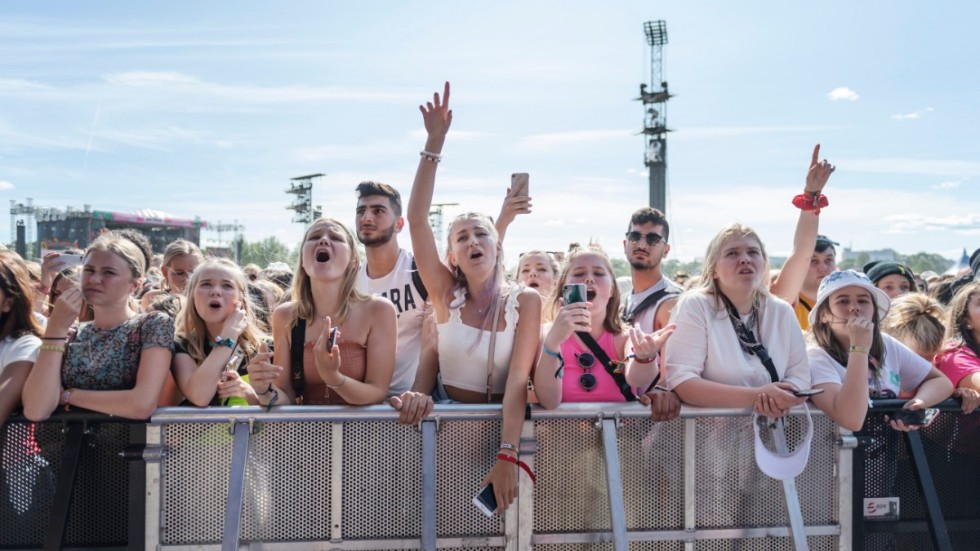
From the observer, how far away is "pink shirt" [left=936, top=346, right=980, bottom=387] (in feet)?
12.8

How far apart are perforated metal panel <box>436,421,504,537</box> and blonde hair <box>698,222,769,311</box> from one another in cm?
130

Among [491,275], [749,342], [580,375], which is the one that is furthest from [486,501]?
[749,342]

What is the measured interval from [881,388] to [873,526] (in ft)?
2.19

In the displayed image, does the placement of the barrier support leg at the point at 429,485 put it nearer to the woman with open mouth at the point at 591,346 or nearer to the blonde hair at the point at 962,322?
the woman with open mouth at the point at 591,346

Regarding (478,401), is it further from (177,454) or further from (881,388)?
(881,388)

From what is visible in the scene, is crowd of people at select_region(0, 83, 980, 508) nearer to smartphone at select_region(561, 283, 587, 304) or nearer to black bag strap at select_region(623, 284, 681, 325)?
smartphone at select_region(561, 283, 587, 304)

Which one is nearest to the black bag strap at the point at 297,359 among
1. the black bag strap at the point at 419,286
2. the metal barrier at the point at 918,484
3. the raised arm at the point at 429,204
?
the raised arm at the point at 429,204

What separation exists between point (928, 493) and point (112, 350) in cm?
377

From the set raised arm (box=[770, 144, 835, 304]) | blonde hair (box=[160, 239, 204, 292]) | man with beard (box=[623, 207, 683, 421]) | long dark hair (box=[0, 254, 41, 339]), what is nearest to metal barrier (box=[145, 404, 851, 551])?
long dark hair (box=[0, 254, 41, 339])

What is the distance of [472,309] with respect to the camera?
11.6ft

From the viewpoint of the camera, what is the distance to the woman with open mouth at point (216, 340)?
127 inches

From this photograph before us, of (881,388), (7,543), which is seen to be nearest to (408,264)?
(7,543)

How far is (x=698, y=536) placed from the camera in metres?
3.19

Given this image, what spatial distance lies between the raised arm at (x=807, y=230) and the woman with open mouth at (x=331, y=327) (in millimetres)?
2688
